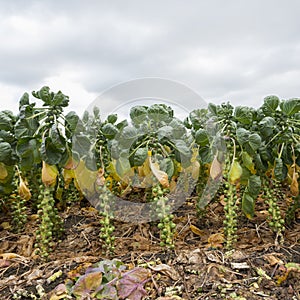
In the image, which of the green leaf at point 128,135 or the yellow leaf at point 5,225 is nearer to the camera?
the green leaf at point 128,135

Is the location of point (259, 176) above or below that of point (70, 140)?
below

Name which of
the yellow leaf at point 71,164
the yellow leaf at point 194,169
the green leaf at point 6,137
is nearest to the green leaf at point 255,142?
the yellow leaf at point 194,169

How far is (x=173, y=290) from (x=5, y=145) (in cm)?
181

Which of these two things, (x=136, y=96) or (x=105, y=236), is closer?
(x=105, y=236)

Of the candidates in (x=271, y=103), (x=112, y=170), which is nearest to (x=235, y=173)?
(x=271, y=103)

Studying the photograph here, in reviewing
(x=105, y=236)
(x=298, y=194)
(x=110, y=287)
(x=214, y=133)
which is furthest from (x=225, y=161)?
(x=110, y=287)

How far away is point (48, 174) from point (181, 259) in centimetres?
116

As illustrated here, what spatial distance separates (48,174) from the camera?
10.4 ft

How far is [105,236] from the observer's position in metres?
3.21

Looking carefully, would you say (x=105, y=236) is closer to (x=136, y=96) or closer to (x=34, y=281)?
(x=34, y=281)

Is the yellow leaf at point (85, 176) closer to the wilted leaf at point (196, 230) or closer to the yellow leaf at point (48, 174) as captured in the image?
the yellow leaf at point (48, 174)

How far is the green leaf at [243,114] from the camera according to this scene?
10.9 feet

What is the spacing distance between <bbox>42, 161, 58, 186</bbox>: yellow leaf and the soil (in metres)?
0.58

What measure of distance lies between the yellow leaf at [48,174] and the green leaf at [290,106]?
1884mm
